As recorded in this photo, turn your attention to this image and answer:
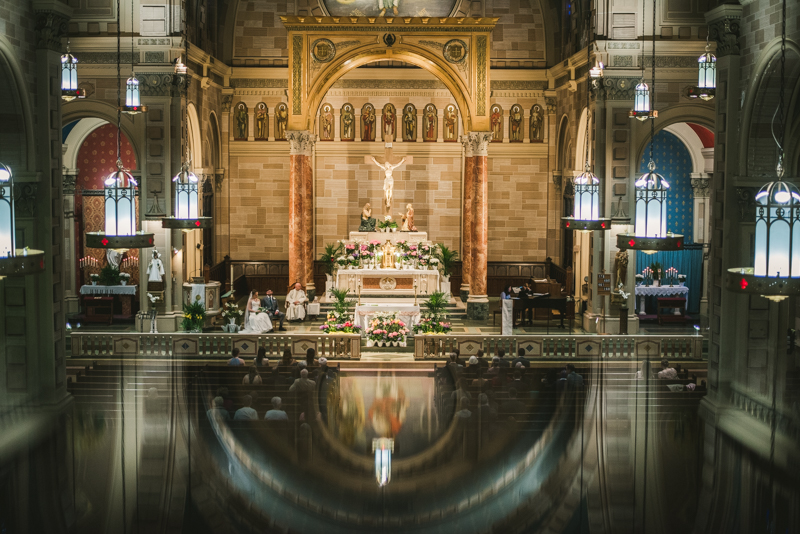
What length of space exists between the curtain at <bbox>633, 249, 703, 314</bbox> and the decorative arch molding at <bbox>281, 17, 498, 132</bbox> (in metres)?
6.63

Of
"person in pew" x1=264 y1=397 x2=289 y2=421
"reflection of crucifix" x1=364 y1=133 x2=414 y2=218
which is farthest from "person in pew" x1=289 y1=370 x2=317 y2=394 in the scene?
"reflection of crucifix" x1=364 y1=133 x2=414 y2=218

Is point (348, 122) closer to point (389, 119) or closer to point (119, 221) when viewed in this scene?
point (389, 119)

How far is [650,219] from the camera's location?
1318 cm

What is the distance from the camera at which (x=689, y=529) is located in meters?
10.4

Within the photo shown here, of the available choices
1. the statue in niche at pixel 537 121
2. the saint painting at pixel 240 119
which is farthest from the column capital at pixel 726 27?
the saint painting at pixel 240 119

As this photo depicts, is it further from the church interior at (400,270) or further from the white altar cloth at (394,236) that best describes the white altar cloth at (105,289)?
the white altar cloth at (394,236)

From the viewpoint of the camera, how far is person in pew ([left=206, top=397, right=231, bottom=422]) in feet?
48.4

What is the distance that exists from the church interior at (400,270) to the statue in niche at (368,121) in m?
0.08

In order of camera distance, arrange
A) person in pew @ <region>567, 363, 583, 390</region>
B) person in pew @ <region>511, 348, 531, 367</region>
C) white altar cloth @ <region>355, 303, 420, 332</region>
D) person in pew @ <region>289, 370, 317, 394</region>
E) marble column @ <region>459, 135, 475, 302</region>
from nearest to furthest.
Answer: person in pew @ <region>289, 370, 317, 394</region>
person in pew @ <region>567, 363, 583, 390</region>
person in pew @ <region>511, 348, 531, 367</region>
white altar cloth @ <region>355, 303, 420, 332</region>
marble column @ <region>459, 135, 475, 302</region>

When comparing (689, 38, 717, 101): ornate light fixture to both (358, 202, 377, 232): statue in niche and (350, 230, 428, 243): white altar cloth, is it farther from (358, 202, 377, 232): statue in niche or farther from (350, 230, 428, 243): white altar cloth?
(358, 202, 377, 232): statue in niche

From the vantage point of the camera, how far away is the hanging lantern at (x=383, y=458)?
1248cm

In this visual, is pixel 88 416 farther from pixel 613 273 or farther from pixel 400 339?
pixel 613 273

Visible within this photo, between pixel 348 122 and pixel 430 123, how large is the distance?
10.2 feet

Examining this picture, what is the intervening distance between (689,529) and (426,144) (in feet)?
81.0
